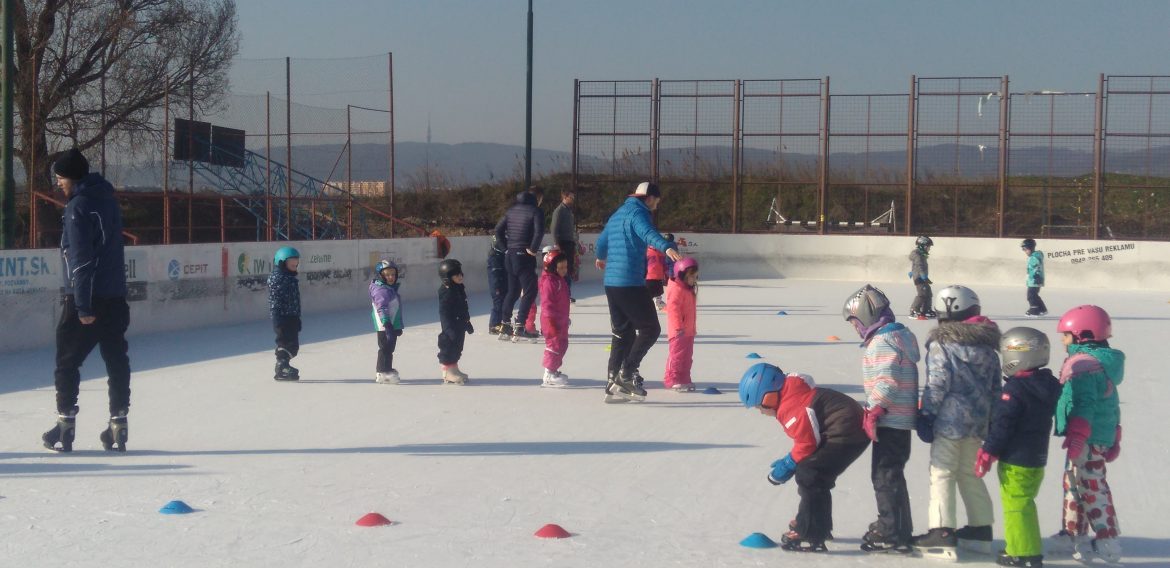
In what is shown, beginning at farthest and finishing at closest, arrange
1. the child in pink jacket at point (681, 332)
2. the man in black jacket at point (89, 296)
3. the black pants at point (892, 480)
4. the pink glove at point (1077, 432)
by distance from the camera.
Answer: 1. the child in pink jacket at point (681, 332)
2. the man in black jacket at point (89, 296)
3. the black pants at point (892, 480)
4. the pink glove at point (1077, 432)

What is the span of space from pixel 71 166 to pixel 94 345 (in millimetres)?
1093

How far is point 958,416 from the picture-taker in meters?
5.20

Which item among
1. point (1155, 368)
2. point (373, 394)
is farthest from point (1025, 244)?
point (373, 394)

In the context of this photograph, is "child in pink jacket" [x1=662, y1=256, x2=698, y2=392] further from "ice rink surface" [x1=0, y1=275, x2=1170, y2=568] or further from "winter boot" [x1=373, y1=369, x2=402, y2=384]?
"winter boot" [x1=373, y1=369, x2=402, y2=384]

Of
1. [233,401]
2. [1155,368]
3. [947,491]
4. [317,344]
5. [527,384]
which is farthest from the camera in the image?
[317,344]

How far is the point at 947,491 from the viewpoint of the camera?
5.28 meters

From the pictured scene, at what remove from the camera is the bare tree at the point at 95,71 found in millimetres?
24578

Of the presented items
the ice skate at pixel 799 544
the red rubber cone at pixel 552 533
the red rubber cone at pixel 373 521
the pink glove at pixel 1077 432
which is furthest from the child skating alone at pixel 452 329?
the pink glove at pixel 1077 432

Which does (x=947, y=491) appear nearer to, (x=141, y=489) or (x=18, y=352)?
(x=141, y=489)

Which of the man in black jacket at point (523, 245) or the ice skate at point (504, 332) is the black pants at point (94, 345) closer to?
the man in black jacket at point (523, 245)

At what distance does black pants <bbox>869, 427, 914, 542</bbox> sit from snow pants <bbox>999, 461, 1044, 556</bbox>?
0.44 m

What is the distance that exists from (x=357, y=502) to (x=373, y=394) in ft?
12.3

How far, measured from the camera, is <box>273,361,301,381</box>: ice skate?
34.6 ft

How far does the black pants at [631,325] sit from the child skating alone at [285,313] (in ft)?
9.79
